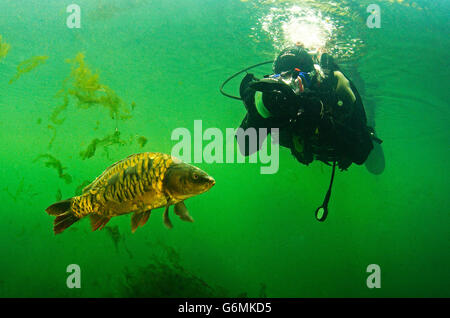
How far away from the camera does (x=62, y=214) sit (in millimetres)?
1550

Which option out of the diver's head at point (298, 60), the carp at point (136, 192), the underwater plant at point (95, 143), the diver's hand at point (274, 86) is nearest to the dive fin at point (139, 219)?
the carp at point (136, 192)

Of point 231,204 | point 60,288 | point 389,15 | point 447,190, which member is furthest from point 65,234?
point 447,190

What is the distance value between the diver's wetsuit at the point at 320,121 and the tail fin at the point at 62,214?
6.96ft

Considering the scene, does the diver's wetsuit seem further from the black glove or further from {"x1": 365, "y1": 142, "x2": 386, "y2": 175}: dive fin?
{"x1": 365, "y1": 142, "x2": 386, "y2": 175}: dive fin

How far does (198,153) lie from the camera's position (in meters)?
17.2

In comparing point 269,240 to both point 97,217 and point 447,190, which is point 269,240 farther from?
point 447,190

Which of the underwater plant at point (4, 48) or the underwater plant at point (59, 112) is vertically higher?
the underwater plant at point (4, 48)

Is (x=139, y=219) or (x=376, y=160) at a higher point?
(x=376, y=160)

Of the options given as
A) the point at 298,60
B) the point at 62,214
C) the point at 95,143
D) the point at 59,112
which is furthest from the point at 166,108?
the point at 62,214

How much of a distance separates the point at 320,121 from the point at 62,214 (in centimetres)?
276

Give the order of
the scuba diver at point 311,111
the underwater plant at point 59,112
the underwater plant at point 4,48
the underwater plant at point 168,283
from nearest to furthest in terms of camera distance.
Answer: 1. the scuba diver at point 311,111
2. the underwater plant at point 59,112
3. the underwater plant at point 168,283
4. the underwater plant at point 4,48

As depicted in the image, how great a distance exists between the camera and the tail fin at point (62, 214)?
4.98ft

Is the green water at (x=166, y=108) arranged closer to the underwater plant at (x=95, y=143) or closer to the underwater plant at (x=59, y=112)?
the underwater plant at (x=59, y=112)

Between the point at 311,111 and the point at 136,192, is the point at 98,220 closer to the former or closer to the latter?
the point at 136,192
